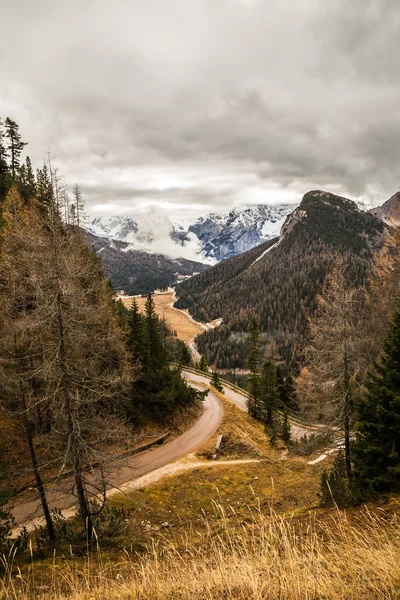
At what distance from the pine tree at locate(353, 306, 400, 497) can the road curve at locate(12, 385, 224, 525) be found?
851 cm

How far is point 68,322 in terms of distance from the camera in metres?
10.9

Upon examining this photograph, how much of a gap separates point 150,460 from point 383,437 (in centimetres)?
1942

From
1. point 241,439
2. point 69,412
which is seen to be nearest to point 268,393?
point 241,439

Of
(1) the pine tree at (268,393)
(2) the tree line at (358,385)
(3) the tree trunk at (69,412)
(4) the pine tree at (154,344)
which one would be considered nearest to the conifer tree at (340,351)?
(2) the tree line at (358,385)

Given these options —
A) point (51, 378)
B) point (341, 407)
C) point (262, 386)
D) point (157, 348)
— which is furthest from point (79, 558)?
point (262, 386)

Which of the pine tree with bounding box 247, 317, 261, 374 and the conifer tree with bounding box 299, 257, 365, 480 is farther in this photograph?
the pine tree with bounding box 247, 317, 261, 374

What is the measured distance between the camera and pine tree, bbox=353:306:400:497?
377 inches

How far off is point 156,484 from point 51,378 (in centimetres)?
1355

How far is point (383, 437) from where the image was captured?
10.3 metres

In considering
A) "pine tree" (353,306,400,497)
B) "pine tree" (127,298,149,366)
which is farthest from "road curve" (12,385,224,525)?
"pine tree" (353,306,400,497)

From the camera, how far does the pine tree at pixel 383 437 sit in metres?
9.57

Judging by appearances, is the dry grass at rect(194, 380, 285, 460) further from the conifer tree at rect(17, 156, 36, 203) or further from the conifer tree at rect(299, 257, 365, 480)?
the conifer tree at rect(17, 156, 36, 203)

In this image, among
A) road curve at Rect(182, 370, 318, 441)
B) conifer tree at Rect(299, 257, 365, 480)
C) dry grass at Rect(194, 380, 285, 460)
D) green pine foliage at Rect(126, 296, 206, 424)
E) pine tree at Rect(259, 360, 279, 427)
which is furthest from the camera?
road curve at Rect(182, 370, 318, 441)

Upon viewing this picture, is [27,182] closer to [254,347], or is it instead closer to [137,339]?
[137,339]
